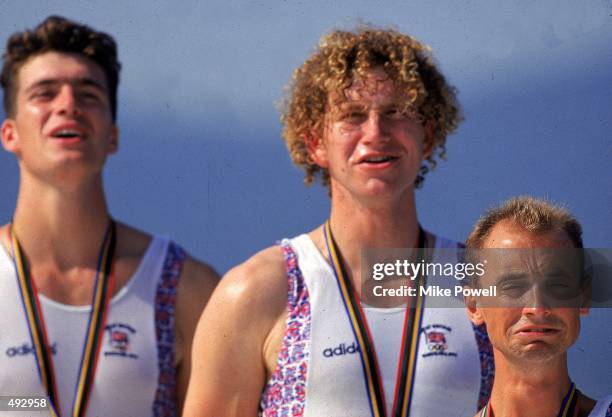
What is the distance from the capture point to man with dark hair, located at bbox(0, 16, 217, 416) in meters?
3.58

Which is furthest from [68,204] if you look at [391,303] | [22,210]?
[391,303]

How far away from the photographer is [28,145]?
3713 millimetres

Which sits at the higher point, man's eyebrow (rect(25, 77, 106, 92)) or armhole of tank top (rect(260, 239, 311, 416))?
man's eyebrow (rect(25, 77, 106, 92))

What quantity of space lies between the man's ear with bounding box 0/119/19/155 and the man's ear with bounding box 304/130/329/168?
3.50ft

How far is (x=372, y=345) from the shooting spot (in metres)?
3.44

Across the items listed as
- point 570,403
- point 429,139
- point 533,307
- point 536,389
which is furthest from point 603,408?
point 429,139

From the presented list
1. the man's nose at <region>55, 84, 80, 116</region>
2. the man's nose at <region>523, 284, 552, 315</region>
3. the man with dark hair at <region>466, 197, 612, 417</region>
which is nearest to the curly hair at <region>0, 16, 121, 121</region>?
the man's nose at <region>55, 84, 80, 116</region>

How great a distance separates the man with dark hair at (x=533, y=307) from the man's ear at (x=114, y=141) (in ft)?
4.64

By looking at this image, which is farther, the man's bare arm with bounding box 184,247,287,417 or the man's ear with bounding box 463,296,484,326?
the man's bare arm with bounding box 184,247,287,417

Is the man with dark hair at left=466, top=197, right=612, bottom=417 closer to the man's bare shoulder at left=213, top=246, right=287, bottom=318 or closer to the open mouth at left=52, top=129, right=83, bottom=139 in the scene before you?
the man's bare shoulder at left=213, top=246, right=287, bottom=318

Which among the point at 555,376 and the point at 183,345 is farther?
the point at 183,345

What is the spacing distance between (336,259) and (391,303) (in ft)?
0.80

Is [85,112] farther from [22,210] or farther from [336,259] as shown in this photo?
[336,259]

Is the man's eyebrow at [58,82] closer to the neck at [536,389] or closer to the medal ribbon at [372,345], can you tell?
the medal ribbon at [372,345]
